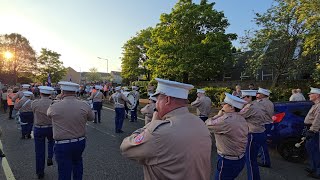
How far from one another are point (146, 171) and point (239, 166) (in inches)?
102

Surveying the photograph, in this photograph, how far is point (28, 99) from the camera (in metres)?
11.0

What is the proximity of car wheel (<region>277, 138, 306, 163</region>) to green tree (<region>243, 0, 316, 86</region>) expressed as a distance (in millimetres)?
11662

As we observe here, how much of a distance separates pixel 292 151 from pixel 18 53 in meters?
73.4

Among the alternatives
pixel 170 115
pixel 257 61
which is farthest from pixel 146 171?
pixel 257 61

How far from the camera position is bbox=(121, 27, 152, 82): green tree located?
172 feet

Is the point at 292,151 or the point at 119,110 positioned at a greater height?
the point at 119,110

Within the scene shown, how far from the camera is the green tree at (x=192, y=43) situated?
28047mm

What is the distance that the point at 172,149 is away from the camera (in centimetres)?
235

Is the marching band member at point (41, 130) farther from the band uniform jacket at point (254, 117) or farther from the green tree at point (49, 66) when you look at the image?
the green tree at point (49, 66)

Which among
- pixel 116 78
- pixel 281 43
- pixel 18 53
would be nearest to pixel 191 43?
pixel 281 43

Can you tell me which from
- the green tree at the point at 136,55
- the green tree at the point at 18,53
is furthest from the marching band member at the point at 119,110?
the green tree at the point at 18,53

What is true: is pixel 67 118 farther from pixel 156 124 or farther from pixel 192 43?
pixel 192 43

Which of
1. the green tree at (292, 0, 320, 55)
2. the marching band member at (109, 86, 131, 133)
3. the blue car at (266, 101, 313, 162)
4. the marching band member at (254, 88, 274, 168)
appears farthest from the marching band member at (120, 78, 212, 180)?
the green tree at (292, 0, 320, 55)

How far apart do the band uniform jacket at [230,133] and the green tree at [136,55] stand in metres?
47.4
